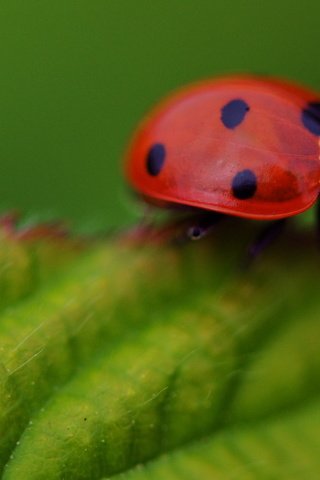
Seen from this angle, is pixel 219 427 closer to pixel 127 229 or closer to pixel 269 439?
pixel 269 439

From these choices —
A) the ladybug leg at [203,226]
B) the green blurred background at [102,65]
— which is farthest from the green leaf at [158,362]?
Answer: the green blurred background at [102,65]

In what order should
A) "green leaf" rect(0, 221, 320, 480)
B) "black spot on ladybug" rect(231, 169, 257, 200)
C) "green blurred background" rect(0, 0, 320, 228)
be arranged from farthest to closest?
"green blurred background" rect(0, 0, 320, 228), "black spot on ladybug" rect(231, 169, 257, 200), "green leaf" rect(0, 221, 320, 480)

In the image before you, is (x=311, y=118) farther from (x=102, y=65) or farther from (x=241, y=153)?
(x=102, y=65)

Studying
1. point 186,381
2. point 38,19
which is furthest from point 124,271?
point 38,19

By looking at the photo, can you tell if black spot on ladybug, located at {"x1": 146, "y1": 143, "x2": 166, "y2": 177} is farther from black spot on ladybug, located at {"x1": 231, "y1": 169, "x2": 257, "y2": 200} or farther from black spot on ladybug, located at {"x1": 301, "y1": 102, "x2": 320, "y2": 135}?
black spot on ladybug, located at {"x1": 301, "y1": 102, "x2": 320, "y2": 135}

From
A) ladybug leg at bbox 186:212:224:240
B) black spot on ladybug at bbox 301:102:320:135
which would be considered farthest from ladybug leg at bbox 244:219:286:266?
black spot on ladybug at bbox 301:102:320:135

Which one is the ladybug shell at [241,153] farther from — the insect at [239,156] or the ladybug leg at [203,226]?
the ladybug leg at [203,226]

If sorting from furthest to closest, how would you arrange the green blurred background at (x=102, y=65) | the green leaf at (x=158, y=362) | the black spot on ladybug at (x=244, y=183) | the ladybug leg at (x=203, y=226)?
the green blurred background at (x=102, y=65) < the ladybug leg at (x=203, y=226) < the black spot on ladybug at (x=244, y=183) < the green leaf at (x=158, y=362)
